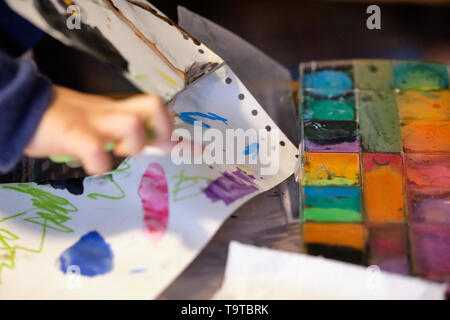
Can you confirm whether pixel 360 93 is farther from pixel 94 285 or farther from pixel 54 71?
pixel 54 71

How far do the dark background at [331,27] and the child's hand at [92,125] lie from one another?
68 centimetres

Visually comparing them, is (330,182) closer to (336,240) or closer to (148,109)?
(336,240)

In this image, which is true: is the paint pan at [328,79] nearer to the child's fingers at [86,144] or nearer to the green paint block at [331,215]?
the green paint block at [331,215]

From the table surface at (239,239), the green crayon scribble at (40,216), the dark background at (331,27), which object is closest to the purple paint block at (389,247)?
the table surface at (239,239)

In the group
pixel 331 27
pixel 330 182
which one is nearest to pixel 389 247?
pixel 330 182

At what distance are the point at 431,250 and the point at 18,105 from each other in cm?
57

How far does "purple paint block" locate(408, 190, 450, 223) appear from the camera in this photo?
2.11 feet

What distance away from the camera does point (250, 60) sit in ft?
2.86

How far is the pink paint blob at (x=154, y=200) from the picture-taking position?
0.66 metres

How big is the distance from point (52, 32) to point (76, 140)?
1.15 ft

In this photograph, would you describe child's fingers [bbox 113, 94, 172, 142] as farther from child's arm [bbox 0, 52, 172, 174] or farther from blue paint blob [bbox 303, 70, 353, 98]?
blue paint blob [bbox 303, 70, 353, 98]
